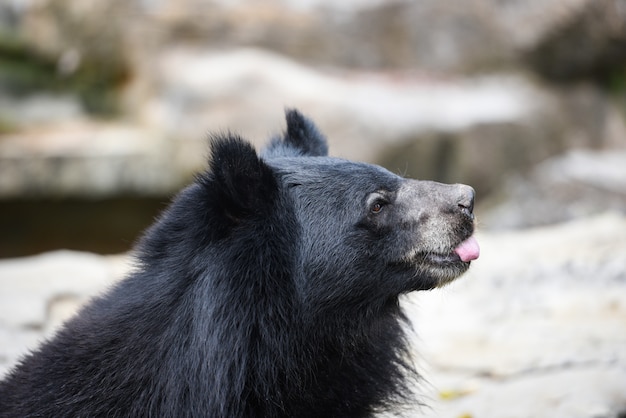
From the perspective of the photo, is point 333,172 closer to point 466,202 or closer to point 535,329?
point 466,202

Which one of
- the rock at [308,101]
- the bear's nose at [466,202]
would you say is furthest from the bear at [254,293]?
the rock at [308,101]

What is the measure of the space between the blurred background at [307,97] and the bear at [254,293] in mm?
6061

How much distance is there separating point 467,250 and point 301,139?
909 mm

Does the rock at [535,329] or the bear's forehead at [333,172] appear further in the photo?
Result: the rock at [535,329]

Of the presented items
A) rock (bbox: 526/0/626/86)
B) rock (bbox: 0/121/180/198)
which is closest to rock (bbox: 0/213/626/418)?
rock (bbox: 0/121/180/198)

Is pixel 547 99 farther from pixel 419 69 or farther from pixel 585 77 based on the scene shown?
pixel 419 69

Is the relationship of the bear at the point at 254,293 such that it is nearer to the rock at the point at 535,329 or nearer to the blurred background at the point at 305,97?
the rock at the point at 535,329

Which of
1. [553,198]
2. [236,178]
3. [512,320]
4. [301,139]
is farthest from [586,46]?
[236,178]

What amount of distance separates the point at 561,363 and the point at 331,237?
1.92 metres

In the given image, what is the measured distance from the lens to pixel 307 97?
10.2 meters

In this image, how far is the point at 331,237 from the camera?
281 centimetres

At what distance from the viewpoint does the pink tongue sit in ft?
9.34

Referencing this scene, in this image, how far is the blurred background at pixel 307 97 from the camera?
388 inches

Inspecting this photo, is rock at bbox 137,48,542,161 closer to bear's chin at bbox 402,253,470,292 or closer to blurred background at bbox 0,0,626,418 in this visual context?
blurred background at bbox 0,0,626,418
